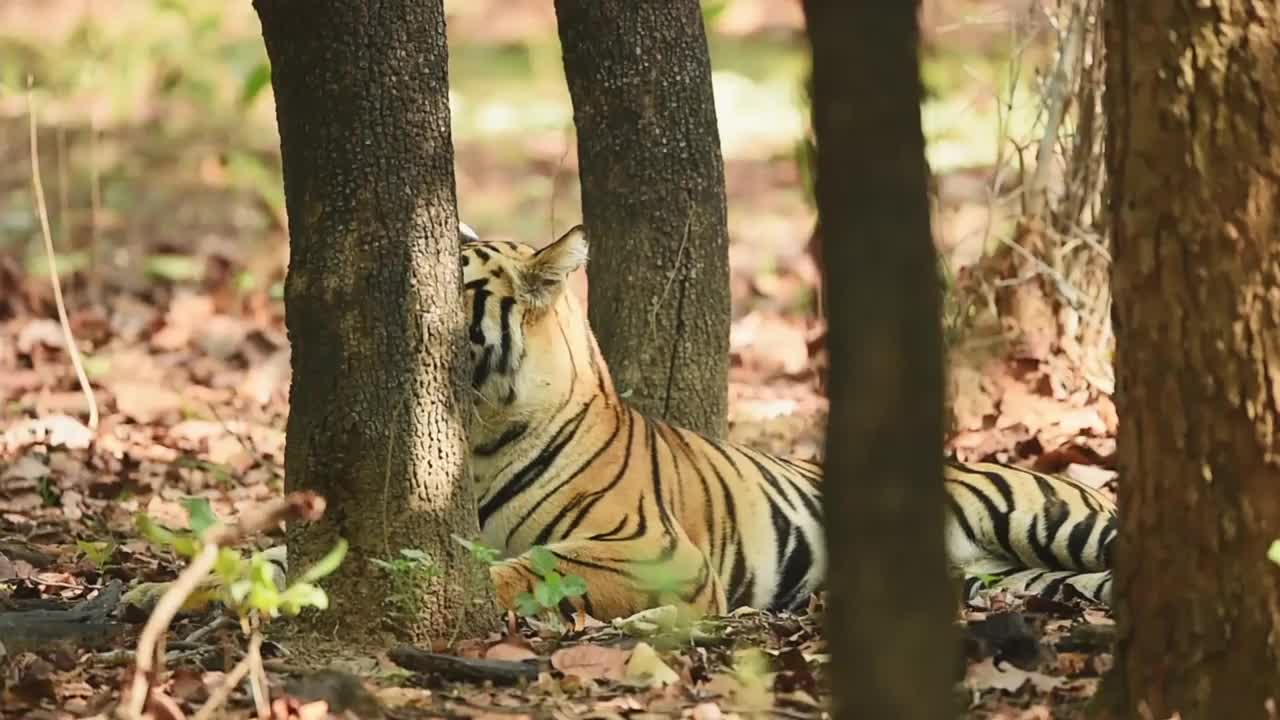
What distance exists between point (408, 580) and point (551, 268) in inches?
56.4

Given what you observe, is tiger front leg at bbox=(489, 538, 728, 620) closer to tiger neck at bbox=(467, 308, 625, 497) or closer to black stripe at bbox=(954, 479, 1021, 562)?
tiger neck at bbox=(467, 308, 625, 497)

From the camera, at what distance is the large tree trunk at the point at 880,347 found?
6.76 ft

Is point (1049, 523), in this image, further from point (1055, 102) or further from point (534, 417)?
point (1055, 102)

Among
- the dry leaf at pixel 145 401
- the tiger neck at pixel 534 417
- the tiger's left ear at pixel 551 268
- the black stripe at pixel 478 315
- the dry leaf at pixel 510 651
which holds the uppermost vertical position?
the tiger's left ear at pixel 551 268

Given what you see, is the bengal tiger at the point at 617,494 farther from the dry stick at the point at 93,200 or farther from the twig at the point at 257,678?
the dry stick at the point at 93,200

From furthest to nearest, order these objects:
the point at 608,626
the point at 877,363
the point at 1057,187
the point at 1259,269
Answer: the point at 1057,187
the point at 608,626
the point at 1259,269
the point at 877,363

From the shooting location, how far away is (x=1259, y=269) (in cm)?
300

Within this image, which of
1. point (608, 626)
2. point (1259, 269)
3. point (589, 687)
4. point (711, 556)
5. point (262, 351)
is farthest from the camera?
point (262, 351)

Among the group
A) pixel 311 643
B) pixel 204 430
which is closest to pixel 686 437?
pixel 311 643

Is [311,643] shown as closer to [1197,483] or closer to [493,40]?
[1197,483]

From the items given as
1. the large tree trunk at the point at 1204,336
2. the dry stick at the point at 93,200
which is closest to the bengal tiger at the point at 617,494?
the large tree trunk at the point at 1204,336

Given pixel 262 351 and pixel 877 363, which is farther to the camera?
pixel 262 351

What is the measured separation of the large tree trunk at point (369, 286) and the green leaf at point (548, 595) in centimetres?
21

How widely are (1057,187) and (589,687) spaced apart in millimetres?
3723
